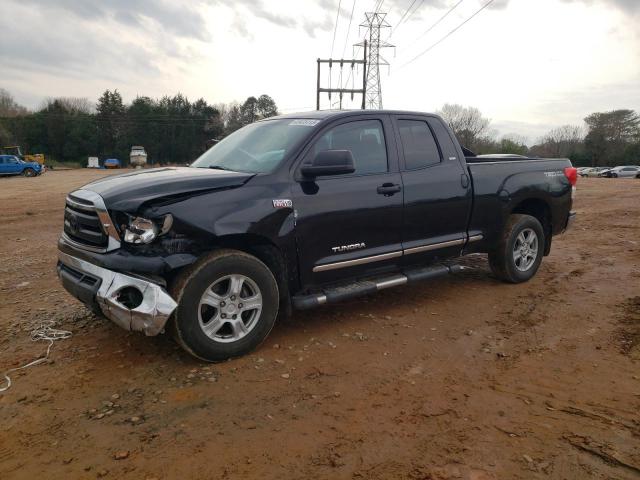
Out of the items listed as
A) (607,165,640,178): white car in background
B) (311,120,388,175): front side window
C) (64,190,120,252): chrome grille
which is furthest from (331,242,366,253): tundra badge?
(607,165,640,178): white car in background

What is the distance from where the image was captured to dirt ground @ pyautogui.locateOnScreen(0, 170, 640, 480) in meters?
2.48

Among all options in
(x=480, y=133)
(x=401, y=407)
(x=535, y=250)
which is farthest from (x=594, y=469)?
(x=480, y=133)

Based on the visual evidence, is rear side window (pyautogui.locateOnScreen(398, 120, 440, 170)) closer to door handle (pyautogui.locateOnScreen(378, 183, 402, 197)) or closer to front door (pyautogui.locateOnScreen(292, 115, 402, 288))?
front door (pyautogui.locateOnScreen(292, 115, 402, 288))

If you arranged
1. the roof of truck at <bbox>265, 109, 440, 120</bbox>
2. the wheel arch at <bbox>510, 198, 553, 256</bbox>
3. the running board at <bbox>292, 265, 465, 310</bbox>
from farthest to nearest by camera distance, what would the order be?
the wheel arch at <bbox>510, 198, 553, 256</bbox> → the roof of truck at <bbox>265, 109, 440, 120</bbox> → the running board at <bbox>292, 265, 465, 310</bbox>

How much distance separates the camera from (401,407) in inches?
119

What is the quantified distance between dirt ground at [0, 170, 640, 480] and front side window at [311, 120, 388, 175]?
1487 mm

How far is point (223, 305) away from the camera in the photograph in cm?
355

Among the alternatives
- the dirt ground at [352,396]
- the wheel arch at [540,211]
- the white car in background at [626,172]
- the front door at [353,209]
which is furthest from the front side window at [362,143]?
the white car in background at [626,172]

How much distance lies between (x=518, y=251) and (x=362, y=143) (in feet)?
8.64

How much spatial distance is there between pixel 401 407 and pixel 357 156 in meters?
2.30

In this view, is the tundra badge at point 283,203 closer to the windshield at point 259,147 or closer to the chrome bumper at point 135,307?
the windshield at point 259,147

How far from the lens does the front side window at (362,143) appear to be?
167 inches

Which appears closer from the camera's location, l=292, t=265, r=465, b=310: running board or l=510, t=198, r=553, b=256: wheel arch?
l=292, t=265, r=465, b=310: running board

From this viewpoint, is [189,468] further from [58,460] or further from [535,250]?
[535,250]
